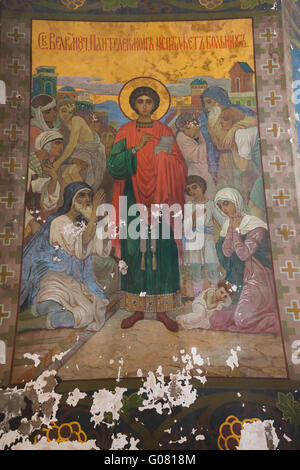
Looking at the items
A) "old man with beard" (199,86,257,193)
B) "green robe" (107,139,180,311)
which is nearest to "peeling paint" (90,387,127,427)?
"green robe" (107,139,180,311)

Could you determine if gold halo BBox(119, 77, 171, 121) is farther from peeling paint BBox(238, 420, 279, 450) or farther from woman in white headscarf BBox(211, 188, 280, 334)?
peeling paint BBox(238, 420, 279, 450)

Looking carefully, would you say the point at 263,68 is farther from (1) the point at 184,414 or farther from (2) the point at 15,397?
(2) the point at 15,397

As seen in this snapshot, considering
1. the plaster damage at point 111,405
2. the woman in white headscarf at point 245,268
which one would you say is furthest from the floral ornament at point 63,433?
the woman in white headscarf at point 245,268

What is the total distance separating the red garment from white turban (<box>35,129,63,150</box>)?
0.65m

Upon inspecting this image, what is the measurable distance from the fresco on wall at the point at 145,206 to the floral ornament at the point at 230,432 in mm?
426

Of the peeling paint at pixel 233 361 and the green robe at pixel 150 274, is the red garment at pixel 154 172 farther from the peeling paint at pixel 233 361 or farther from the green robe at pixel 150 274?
the peeling paint at pixel 233 361

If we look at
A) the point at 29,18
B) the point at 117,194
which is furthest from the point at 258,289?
the point at 29,18

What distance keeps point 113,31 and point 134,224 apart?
7.21 ft

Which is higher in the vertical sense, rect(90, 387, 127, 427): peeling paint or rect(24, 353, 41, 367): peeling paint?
rect(24, 353, 41, 367): peeling paint

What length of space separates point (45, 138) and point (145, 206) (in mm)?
1311

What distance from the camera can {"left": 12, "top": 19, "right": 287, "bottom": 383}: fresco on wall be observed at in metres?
4.97

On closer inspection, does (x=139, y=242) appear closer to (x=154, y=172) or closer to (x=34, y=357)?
→ (x=154, y=172)

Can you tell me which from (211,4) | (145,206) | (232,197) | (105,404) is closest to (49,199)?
(145,206)

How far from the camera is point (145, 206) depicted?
5.38 metres
